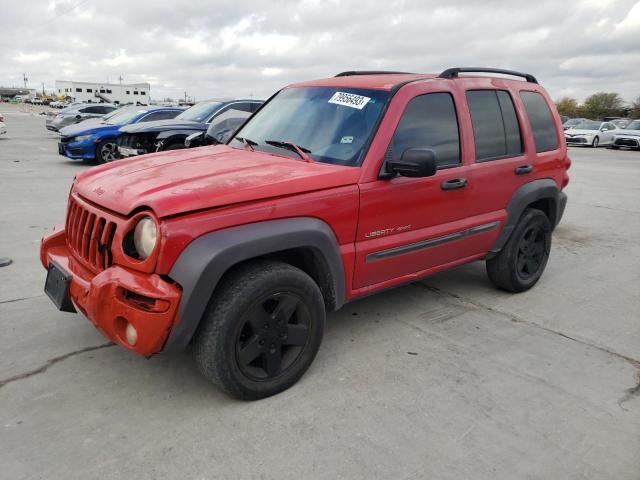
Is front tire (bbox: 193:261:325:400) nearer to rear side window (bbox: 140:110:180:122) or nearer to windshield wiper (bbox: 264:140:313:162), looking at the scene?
windshield wiper (bbox: 264:140:313:162)

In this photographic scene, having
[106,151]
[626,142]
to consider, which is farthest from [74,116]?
[626,142]

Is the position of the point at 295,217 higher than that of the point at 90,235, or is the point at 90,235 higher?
the point at 295,217

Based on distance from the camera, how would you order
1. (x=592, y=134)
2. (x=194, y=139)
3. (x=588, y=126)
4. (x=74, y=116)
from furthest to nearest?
1. (x=588, y=126)
2. (x=592, y=134)
3. (x=74, y=116)
4. (x=194, y=139)

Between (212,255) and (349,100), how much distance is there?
164 centimetres

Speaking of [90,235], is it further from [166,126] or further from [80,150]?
[80,150]

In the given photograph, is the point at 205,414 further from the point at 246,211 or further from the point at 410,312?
the point at 410,312

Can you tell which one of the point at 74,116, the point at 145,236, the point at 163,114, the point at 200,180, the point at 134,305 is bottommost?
the point at 74,116

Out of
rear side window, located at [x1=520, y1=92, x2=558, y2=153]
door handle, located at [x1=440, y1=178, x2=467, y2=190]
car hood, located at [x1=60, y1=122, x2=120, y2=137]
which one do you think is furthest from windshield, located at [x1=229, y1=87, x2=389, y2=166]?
car hood, located at [x1=60, y1=122, x2=120, y2=137]

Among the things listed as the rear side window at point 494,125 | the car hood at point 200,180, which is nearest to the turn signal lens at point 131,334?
the car hood at point 200,180

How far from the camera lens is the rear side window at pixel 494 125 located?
3.88m

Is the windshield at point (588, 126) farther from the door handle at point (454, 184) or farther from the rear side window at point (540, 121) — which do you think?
the door handle at point (454, 184)

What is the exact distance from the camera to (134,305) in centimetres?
249

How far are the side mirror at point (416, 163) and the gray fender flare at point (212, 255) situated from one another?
0.74 meters

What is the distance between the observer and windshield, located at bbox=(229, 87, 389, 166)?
329 cm
